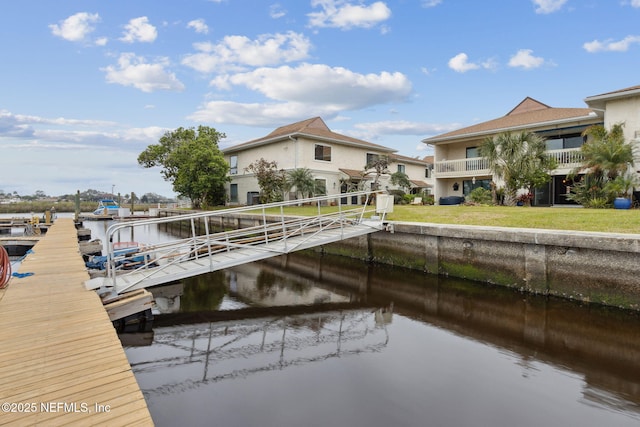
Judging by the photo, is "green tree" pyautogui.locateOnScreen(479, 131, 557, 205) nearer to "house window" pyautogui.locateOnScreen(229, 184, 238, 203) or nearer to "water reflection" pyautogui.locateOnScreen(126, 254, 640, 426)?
"water reflection" pyautogui.locateOnScreen(126, 254, 640, 426)

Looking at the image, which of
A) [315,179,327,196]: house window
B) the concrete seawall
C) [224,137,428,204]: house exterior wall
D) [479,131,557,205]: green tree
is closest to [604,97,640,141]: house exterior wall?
[479,131,557,205]: green tree

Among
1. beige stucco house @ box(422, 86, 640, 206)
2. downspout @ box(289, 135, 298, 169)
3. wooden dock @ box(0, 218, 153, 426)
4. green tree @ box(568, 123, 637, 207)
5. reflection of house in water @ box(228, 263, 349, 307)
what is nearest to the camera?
wooden dock @ box(0, 218, 153, 426)

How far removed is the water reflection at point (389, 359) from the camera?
16.1 ft

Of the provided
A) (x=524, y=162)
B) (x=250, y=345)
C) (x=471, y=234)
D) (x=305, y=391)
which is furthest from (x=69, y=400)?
(x=524, y=162)

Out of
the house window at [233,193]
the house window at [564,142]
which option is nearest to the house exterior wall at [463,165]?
the house window at [564,142]

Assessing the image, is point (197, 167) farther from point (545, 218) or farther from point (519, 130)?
point (545, 218)

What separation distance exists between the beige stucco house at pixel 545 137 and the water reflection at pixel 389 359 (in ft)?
41.1

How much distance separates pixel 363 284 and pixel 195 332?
5835 mm

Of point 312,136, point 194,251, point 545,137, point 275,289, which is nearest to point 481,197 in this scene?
point 545,137

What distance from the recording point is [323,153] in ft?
95.2

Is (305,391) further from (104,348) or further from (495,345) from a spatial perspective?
(495,345)

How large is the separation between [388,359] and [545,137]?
19.7 m

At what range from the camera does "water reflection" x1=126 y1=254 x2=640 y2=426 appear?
492cm

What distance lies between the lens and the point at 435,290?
1073 centimetres
